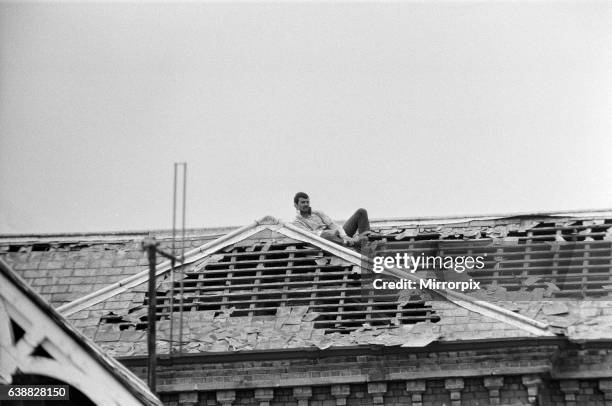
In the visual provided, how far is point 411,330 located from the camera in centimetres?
2366

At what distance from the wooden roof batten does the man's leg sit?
90 cm

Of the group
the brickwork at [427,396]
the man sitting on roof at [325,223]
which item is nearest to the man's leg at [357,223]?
the man sitting on roof at [325,223]

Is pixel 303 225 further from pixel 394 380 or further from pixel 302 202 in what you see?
pixel 394 380

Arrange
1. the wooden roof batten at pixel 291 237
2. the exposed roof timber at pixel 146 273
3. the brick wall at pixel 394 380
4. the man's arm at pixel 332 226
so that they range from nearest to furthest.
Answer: the brick wall at pixel 394 380 < the wooden roof batten at pixel 291 237 < the exposed roof timber at pixel 146 273 < the man's arm at pixel 332 226

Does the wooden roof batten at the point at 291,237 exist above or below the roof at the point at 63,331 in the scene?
above

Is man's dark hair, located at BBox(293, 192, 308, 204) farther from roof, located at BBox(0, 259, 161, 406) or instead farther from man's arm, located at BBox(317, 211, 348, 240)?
roof, located at BBox(0, 259, 161, 406)

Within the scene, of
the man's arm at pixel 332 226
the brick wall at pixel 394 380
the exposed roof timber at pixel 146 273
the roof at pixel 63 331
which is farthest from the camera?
the man's arm at pixel 332 226

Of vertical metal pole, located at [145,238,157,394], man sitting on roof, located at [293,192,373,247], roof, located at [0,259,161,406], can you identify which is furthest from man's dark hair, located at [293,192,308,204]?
roof, located at [0,259,161,406]

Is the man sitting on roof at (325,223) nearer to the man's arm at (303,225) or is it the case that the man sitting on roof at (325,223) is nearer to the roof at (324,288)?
the man's arm at (303,225)

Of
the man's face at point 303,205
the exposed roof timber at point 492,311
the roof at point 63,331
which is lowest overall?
the roof at point 63,331

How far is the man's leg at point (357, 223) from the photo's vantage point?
25938 mm

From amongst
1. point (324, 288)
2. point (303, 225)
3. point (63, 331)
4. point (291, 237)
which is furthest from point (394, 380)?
point (63, 331)

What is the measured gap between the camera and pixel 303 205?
85.5 ft

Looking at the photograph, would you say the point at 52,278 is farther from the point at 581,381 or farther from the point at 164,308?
the point at 581,381
